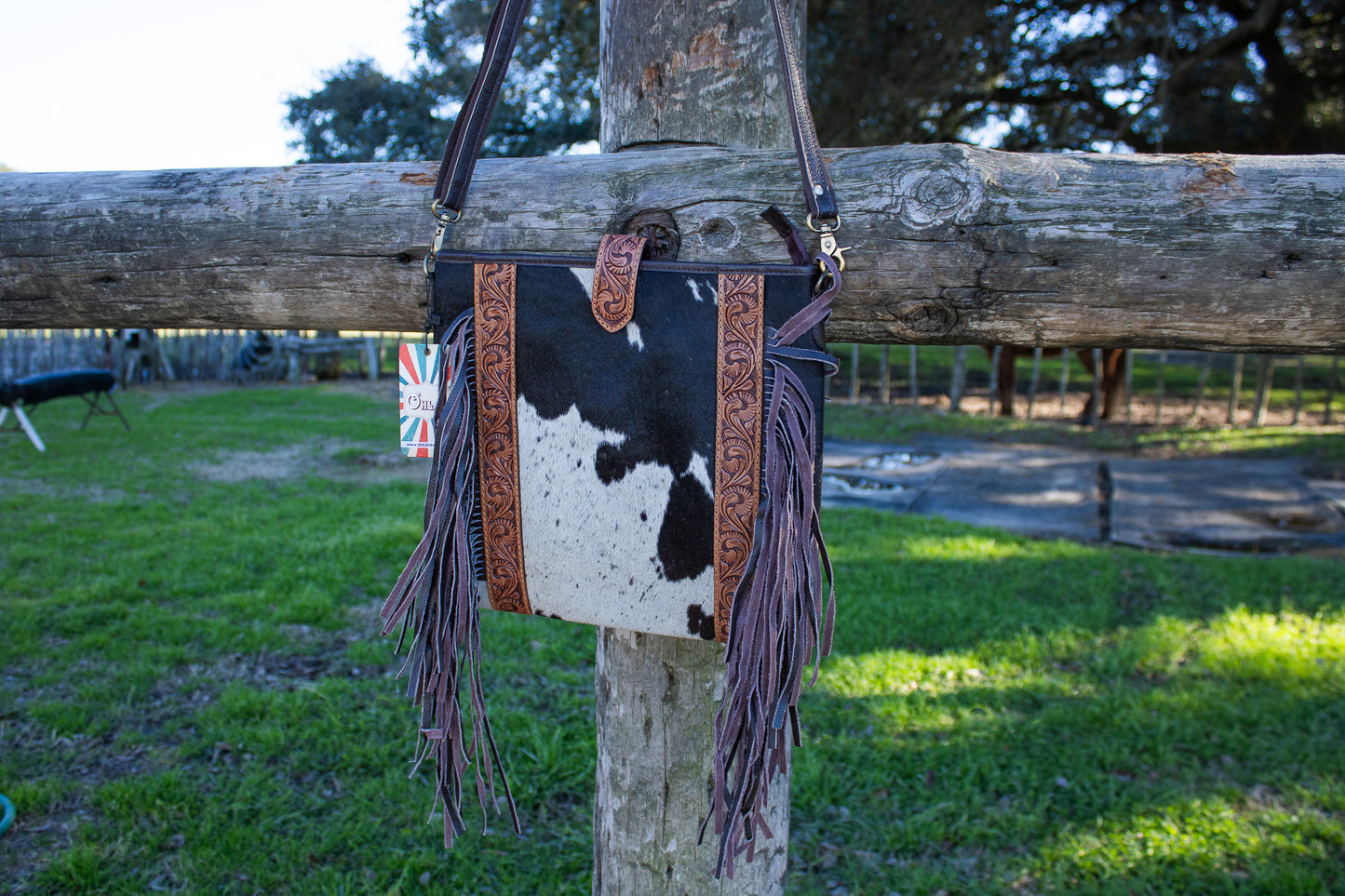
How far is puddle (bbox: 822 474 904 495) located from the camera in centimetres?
734

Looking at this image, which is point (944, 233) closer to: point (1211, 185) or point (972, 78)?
point (1211, 185)

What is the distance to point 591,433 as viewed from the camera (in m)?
1.32

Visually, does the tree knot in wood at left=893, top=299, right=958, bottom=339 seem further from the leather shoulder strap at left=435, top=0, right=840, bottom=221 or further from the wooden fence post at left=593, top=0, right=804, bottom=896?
the wooden fence post at left=593, top=0, right=804, bottom=896

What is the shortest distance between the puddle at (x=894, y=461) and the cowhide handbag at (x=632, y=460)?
7.26 meters

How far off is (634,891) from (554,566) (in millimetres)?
739

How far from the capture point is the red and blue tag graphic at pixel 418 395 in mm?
1397

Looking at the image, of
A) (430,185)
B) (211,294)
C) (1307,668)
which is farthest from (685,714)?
(1307,668)

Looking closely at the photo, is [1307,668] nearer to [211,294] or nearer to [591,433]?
[591,433]

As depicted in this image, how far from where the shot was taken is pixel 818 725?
3355 mm

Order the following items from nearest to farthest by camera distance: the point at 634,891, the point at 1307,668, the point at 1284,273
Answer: the point at 1284,273
the point at 634,891
the point at 1307,668

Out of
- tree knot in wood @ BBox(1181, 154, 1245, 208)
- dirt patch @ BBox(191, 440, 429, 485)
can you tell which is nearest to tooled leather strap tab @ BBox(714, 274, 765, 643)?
tree knot in wood @ BBox(1181, 154, 1245, 208)

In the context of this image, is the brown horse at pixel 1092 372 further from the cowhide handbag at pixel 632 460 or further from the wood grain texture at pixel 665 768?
the cowhide handbag at pixel 632 460

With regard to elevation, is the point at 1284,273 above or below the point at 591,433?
above

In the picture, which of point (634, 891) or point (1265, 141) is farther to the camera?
point (1265, 141)
